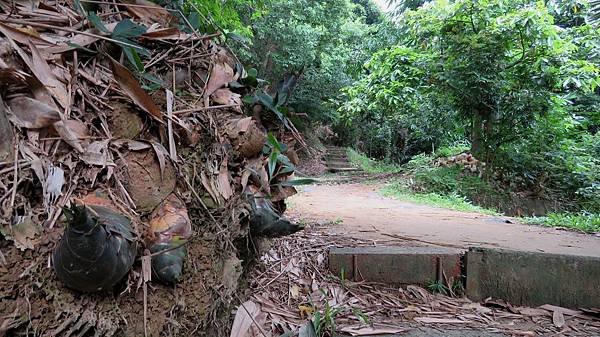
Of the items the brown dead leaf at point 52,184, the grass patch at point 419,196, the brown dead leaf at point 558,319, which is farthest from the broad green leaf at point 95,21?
the grass patch at point 419,196

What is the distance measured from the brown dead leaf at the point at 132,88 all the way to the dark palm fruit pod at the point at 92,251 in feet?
0.95

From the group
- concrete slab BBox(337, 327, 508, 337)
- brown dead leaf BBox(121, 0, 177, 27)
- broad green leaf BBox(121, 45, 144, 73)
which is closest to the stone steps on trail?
concrete slab BBox(337, 327, 508, 337)

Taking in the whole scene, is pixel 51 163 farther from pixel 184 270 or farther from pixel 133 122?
pixel 184 270

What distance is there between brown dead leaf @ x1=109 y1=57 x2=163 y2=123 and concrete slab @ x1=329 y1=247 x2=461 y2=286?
1018 millimetres

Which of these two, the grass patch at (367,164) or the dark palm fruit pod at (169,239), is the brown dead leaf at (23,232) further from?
the grass patch at (367,164)

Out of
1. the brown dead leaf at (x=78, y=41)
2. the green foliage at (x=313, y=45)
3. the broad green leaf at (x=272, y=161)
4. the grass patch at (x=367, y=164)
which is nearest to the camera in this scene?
the brown dead leaf at (x=78, y=41)

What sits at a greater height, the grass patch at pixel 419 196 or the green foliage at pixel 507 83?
the green foliage at pixel 507 83

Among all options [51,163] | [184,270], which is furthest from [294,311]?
[51,163]

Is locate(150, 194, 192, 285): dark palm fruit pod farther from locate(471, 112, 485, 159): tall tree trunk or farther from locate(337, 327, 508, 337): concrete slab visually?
locate(471, 112, 485, 159): tall tree trunk

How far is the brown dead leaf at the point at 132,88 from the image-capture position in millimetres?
889

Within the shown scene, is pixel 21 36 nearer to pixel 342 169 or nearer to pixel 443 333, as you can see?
pixel 443 333

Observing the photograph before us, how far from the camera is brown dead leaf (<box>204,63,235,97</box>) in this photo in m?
1.10

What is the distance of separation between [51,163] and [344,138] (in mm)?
13919

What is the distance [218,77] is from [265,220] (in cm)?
46
